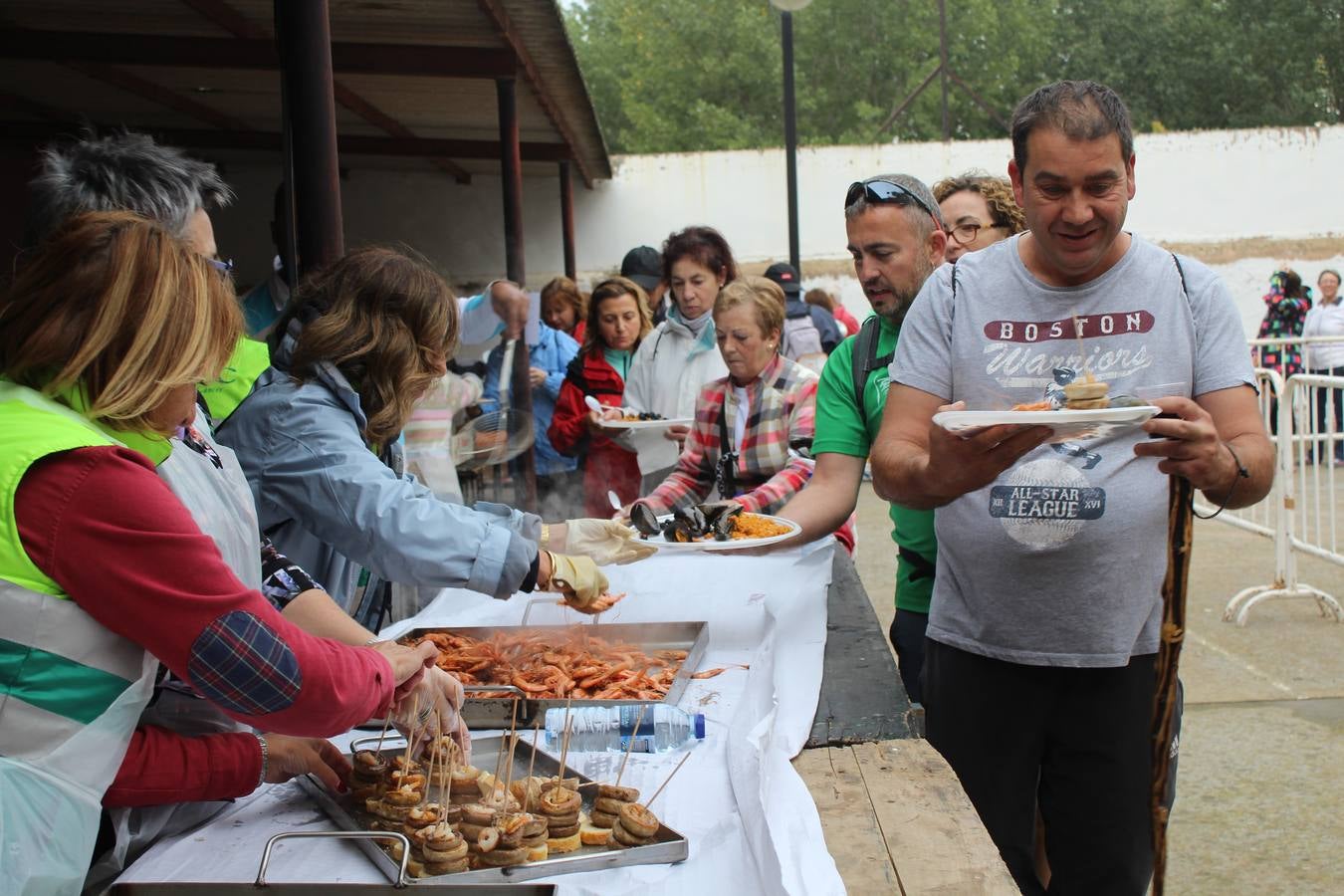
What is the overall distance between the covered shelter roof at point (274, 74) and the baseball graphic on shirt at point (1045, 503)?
4934mm

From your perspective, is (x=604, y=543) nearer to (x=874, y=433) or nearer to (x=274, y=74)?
(x=874, y=433)

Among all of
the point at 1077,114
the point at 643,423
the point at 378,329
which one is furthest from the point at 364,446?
the point at 643,423

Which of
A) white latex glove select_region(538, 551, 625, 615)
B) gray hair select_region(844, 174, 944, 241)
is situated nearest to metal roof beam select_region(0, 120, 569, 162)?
gray hair select_region(844, 174, 944, 241)

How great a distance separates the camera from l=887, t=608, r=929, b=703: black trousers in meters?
3.07

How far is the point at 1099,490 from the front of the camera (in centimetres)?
229

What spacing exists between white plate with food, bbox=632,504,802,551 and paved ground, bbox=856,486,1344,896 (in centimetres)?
170

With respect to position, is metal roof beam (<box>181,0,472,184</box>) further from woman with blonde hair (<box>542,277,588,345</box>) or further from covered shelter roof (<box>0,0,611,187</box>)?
woman with blonde hair (<box>542,277,588,345</box>)

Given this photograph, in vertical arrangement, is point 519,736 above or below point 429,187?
below

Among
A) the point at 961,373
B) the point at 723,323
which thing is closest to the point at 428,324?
the point at 961,373

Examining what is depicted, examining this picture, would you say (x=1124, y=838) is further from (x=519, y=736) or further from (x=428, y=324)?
(x=428, y=324)

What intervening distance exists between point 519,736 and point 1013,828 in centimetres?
104

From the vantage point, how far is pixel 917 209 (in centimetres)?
303

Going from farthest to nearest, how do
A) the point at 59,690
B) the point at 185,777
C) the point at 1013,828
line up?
the point at 1013,828, the point at 185,777, the point at 59,690

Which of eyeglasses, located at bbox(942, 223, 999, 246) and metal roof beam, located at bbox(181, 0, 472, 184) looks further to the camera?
metal roof beam, located at bbox(181, 0, 472, 184)
